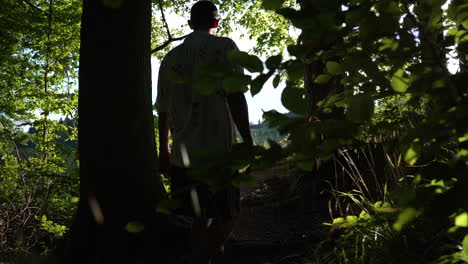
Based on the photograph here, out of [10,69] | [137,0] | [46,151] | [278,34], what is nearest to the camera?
[137,0]

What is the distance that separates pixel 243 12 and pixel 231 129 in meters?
12.4

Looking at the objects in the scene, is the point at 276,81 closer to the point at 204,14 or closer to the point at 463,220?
the point at 463,220

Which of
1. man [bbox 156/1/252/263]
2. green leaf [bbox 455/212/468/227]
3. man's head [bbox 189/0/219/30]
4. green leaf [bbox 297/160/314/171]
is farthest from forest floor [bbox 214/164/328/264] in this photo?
green leaf [bbox 455/212/468/227]

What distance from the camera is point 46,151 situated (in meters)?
7.80

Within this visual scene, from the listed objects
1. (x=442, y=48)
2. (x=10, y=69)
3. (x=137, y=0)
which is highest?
(x=10, y=69)

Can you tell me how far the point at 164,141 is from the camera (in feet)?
10.5

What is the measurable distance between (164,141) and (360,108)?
7.86 ft

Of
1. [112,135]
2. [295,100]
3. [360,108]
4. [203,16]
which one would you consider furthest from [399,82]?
[112,135]

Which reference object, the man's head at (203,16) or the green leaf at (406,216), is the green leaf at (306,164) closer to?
the green leaf at (406,216)

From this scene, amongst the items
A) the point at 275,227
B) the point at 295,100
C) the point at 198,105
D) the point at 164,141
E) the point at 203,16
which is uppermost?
the point at 203,16

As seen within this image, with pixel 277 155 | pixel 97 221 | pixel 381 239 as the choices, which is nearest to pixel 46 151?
pixel 97 221

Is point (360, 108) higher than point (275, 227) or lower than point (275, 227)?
higher

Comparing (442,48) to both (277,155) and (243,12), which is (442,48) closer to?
(277,155)

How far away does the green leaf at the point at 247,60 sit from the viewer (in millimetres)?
851
